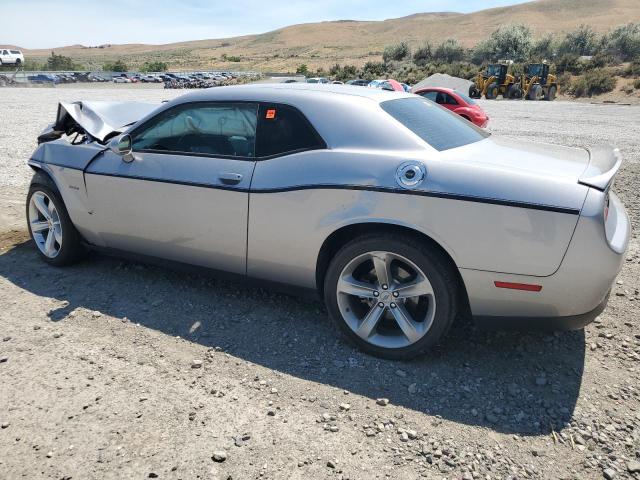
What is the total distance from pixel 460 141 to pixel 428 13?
19970cm

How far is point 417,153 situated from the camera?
2820 mm

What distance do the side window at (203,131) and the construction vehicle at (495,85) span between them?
2911cm

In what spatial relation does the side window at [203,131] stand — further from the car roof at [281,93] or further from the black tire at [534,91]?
the black tire at [534,91]

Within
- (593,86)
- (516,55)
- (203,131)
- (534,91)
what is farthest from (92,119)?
(516,55)

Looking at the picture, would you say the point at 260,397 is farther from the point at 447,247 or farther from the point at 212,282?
the point at 212,282

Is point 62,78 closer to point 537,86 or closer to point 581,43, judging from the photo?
point 537,86

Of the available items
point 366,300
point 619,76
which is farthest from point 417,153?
Result: point 619,76

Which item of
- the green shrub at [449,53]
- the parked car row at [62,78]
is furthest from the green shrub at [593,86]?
the parked car row at [62,78]

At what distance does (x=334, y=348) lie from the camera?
3162 millimetres

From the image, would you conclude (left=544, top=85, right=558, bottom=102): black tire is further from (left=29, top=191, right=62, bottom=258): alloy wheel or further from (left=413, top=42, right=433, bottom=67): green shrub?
(left=413, top=42, right=433, bottom=67): green shrub

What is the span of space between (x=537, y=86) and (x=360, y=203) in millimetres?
30813

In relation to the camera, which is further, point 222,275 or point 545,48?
point 545,48

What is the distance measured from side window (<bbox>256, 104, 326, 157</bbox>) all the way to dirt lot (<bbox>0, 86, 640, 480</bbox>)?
3.92 feet

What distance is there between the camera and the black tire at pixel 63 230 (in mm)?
4211
